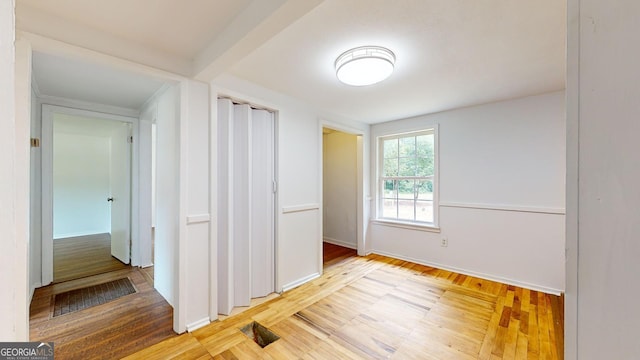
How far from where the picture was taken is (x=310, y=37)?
5.33 ft

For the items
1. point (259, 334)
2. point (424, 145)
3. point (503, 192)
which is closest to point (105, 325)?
point (259, 334)

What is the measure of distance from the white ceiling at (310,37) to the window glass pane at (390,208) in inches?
80.7

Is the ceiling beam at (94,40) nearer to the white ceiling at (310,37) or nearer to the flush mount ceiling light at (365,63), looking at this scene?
the white ceiling at (310,37)

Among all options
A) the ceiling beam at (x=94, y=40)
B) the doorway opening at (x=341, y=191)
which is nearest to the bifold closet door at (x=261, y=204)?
the ceiling beam at (x=94, y=40)

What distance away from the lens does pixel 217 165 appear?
2219 mm

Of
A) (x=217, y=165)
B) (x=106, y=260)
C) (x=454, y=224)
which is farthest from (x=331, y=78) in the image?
(x=106, y=260)

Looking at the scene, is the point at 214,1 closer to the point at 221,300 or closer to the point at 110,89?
the point at 110,89

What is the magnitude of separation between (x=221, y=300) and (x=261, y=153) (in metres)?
1.47

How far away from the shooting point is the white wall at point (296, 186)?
266 cm

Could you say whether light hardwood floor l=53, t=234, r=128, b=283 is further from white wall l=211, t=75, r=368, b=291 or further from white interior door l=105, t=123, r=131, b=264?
white wall l=211, t=75, r=368, b=291

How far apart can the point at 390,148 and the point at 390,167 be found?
32cm

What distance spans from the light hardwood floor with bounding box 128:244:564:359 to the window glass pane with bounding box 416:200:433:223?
914 millimetres

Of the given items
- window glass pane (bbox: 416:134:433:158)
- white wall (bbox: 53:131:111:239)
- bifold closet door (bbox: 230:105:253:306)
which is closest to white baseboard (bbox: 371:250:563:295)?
window glass pane (bbox: 416:134:433:158)

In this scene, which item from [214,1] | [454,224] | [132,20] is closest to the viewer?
[214,1]
